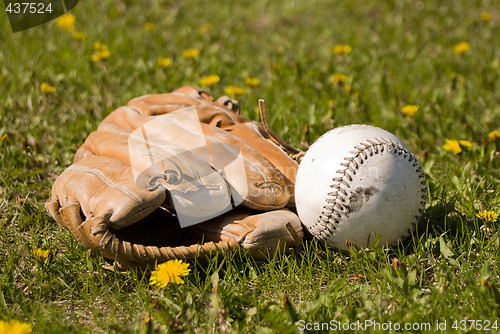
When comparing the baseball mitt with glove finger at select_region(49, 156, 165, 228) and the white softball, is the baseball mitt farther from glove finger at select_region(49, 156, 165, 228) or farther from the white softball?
the white softball

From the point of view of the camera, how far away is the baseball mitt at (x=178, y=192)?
9.56 ft

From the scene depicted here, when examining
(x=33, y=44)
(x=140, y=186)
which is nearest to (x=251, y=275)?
(x=140, y=186)

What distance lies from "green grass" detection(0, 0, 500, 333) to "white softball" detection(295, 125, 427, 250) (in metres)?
0.12

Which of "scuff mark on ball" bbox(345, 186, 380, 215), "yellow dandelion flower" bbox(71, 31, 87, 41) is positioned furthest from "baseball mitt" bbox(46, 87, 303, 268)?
"yellow dandelion flower" bbox(71, 31, 87, 41)

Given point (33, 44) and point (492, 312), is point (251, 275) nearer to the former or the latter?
point (492, 312)

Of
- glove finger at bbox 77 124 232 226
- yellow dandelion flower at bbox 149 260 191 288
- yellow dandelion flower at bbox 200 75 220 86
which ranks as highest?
yellow dandelion flower at bbox 200 75 220 86

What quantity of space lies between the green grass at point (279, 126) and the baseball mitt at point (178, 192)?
150mm

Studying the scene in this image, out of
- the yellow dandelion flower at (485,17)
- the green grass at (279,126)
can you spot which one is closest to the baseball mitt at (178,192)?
the green grass at (279,126)

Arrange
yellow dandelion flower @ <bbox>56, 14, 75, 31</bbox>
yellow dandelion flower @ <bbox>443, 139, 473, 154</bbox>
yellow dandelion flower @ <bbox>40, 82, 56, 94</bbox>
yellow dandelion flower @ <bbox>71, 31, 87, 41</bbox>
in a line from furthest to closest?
yellow dandelion flower @ <bbox>56, 14, 75, 31</bbox> → yellow dandelion flower @ <bbox>71, 31, 87, 41</bbox> → yellow dandelion flower @ <bbox>40, 82, 56, 94</bbox> → yellow dandelion flower @ <bbox>443, 139, 473, 154</bbox>

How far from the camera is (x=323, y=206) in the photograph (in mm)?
2951

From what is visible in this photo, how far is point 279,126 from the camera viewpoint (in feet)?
14.8

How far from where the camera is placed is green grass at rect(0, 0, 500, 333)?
2.68 meters

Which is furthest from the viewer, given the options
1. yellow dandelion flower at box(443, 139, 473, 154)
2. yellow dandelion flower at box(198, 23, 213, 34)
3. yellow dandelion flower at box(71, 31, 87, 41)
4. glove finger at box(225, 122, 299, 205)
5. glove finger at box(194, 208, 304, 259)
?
yellow dandelion flower at box(198, 23, 213, 34)

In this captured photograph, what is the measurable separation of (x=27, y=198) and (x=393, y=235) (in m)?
2.17
